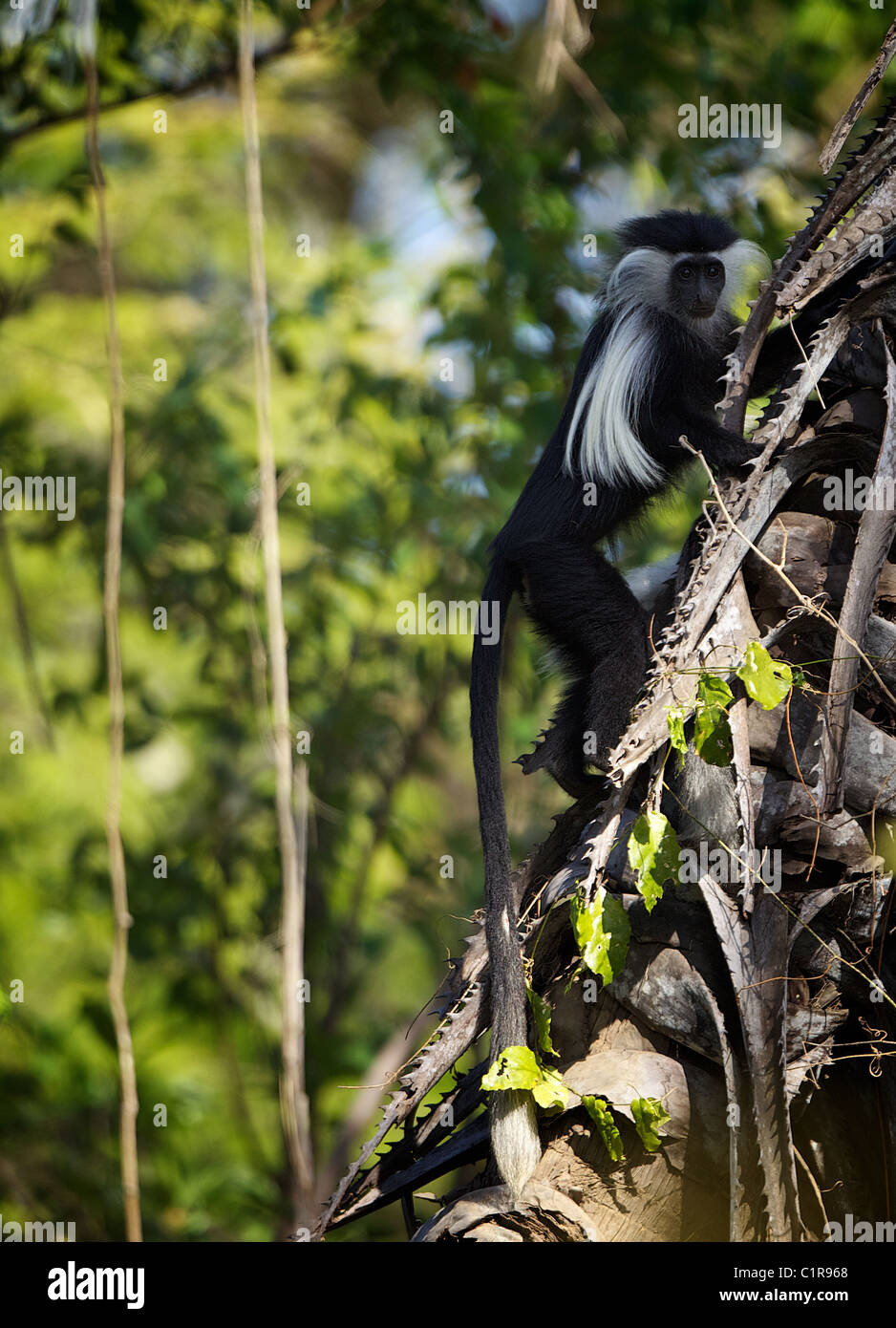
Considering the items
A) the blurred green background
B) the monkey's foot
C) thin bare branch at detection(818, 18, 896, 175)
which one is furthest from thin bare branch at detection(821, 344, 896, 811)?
the blurred green background

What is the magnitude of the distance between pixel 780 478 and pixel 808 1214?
1197mm

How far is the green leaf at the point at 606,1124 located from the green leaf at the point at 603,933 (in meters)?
0.19

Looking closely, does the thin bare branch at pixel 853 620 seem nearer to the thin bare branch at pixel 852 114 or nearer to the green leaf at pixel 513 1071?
the thin bare branch at pixel 852 114

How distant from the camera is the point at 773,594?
1.99 metres

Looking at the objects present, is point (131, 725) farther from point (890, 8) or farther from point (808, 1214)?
point (890, 8)

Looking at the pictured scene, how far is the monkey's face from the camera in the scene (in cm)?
313

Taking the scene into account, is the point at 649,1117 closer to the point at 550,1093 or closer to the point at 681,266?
the point at 550,1093

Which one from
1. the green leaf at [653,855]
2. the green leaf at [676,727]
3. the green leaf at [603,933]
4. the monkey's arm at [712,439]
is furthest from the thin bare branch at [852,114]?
the green leaf at [603,933]

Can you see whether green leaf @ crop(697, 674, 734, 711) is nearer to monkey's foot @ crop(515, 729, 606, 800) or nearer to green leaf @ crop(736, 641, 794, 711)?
green leaf @ crop(736, 641, 794, 711)

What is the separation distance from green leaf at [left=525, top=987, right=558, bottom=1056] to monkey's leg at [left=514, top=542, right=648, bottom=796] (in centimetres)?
58

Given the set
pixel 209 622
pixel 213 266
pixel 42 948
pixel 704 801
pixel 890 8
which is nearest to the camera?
pixel 704 801

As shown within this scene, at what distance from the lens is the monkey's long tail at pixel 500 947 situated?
5.94 feet

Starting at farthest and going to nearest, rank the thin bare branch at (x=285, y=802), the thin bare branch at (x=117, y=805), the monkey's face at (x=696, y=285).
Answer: the monkey's face at (x=696, y=285) < the thin bare branch at (x=117, y=805) < the thin bare branch at (x=285, y=802)

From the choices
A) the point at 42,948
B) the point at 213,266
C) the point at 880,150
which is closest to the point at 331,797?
the point at 42,948
